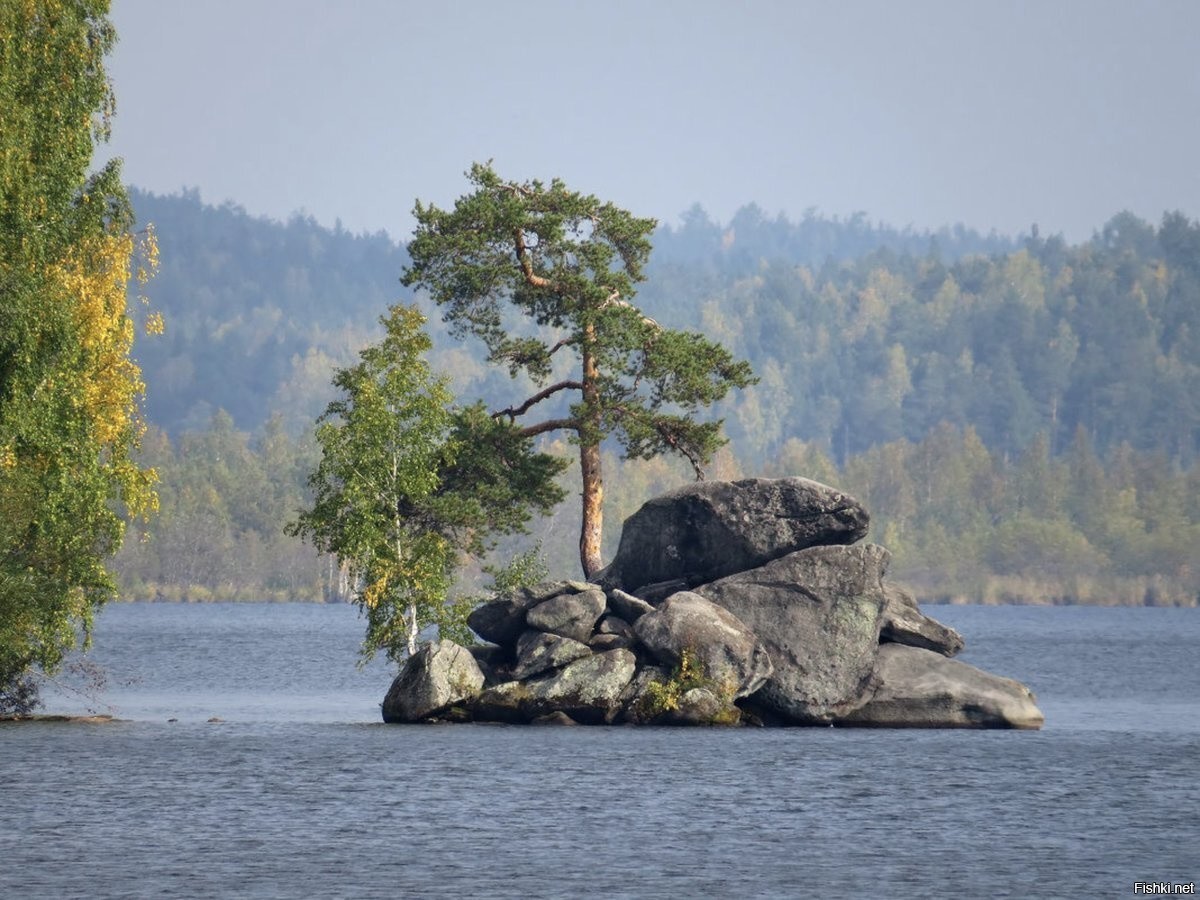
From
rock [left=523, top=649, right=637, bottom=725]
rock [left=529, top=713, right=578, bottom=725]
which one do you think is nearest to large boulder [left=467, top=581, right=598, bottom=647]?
rock [left=523, top=649, right=637, bottom=725]

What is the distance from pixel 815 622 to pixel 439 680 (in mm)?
10044

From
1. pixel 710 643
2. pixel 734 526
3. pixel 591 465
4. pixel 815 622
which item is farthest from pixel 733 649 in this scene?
pixel 591 465

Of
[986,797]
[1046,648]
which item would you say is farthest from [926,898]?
[1046,648]

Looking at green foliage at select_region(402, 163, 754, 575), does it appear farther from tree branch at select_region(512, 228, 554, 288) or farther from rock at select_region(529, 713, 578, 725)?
rock at select_region(529, 713, 578, 725)

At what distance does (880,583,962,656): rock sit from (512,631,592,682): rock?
8.93 m

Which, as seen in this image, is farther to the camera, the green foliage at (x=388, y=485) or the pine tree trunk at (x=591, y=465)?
the pine tree trunk at (x=591, y=465)

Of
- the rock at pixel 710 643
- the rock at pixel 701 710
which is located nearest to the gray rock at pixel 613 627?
the rock at pixel 710 643

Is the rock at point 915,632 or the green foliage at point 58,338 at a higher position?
the green foliage at point 58,338

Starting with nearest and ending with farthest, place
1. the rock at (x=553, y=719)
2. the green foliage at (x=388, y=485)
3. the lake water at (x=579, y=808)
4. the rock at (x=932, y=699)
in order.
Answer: the lake water at (x=579, y=808) < the rock at (x=553, y=719) < the rock at (x=932, y=699) < the green foliage at (x=388, y=485)

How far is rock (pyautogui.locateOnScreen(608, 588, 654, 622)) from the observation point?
5234cm

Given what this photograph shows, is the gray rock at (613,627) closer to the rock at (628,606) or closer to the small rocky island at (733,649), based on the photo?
the small rocky island at (733,649)

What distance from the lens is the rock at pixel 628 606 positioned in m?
52.3

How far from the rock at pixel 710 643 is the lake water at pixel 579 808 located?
1.45m

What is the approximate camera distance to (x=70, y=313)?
141ft
